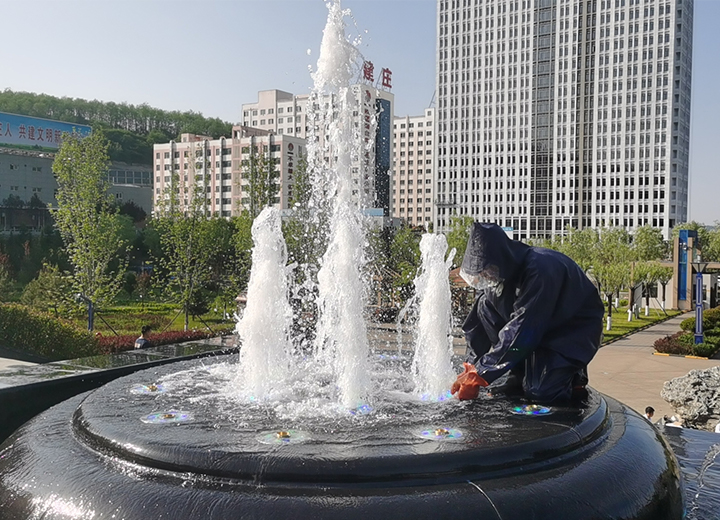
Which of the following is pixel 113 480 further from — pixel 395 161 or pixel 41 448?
pixel 395 161

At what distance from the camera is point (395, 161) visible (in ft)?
367

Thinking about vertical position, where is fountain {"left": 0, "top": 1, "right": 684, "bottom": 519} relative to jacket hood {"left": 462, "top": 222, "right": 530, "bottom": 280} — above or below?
below

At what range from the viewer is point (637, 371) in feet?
53.5

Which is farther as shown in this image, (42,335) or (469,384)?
(42,335)

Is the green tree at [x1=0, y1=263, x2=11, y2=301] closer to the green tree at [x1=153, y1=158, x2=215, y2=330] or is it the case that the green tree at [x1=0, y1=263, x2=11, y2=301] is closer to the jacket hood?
the green tree at [x1=153, y1=158, x2=215, y2=330]

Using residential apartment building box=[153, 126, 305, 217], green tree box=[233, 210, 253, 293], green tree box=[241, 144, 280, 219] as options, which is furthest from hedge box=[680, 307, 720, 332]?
residential apartment building box=[153, 126, 305, 217]

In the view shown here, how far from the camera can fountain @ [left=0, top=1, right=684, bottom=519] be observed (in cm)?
352

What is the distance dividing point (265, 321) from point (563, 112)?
278 ft

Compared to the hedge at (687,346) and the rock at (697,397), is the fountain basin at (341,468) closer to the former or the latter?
the rock at (697,397)

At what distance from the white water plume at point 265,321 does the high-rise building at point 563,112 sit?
78.8 metres

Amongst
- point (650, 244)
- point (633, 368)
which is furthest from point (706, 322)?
point (650, 244)

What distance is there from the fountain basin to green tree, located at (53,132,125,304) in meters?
13.7

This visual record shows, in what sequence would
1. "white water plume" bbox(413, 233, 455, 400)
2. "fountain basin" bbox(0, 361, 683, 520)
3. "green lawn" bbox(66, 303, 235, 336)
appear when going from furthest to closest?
"green lawn" bbox(66, 303, 235, 336)
"white water plume" bbox(413, 233, 455, 400)
"fountain basin" bbox(0, 361, 683, 520)

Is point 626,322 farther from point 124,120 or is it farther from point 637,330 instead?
point 124,120
